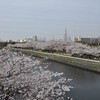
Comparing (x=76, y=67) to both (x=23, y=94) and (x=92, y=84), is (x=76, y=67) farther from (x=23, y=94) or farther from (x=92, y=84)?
(x=23, y=94)

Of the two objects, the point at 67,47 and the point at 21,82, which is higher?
the point at 21,82

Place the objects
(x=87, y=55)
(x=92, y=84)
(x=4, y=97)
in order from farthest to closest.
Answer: (x=87, y=55), (x=92, y=84), (x=4, y=97)

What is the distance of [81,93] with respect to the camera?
472 inches

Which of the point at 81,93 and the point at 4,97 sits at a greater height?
the point at 4,97

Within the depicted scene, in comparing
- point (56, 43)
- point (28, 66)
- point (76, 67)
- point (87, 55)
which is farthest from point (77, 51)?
point (28, 66)

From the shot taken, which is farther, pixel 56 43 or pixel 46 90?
pixel 56 43

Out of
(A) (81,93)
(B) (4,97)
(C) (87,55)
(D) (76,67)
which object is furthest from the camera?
(C) (87,55)

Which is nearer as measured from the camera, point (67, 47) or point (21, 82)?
point (21, 82)

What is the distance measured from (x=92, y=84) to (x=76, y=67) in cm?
855

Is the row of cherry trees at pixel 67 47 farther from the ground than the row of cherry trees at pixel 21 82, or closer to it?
closer to it

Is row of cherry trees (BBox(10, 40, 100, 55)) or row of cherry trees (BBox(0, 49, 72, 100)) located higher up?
row of cherry trees (BBox(0, 49, 72, 100))

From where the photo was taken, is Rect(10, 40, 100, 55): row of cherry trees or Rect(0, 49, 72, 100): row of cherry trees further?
Rect(10, 40, 100, 55): row of cherry trees

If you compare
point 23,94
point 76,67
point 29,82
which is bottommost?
point 76,67

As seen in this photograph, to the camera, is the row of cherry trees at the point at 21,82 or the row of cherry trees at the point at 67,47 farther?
the row of cherry trees at the point at 67,47
